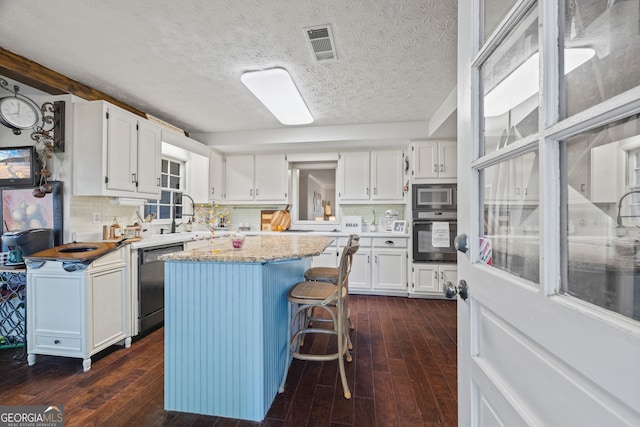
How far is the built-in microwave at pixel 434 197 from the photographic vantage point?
3.71 m

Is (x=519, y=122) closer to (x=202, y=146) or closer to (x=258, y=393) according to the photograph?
(x=258, y=393)

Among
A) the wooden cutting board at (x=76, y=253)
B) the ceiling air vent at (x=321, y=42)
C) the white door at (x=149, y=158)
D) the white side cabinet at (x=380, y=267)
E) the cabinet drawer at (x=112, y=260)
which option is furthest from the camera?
the white side cabinet at (x=380, y=267)

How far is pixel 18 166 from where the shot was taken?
96.5 inches

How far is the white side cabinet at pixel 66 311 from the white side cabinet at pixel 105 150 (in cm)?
78

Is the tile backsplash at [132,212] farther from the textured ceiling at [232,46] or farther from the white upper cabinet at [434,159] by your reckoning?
the textured ceiling at [232,46]

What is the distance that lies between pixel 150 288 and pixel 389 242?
9.78ft

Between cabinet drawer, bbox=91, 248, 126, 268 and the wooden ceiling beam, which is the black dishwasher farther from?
the wooden ceiling beam

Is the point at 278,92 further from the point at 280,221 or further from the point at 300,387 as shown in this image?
the point at 300,387

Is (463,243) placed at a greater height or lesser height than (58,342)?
greater

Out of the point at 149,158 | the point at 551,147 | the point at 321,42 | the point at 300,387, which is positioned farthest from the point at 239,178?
the point at 551,147

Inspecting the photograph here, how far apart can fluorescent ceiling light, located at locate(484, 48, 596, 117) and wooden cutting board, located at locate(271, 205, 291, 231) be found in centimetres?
388

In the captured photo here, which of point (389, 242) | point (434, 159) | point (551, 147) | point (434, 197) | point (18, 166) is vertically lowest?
point (389, 242)

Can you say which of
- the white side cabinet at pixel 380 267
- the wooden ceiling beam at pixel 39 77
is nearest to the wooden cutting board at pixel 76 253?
the wooden ceiling beam at pixel 39 77

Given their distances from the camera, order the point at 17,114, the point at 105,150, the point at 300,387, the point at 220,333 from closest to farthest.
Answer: the point at 220,333
the point at 300,387
the point at 17,114
the point at 105,150
